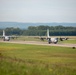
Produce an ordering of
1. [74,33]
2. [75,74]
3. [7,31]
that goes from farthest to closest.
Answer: [7,31] < [74,33] < [75,74]

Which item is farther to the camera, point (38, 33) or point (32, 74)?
point (38, 33)

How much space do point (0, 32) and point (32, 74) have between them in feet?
275

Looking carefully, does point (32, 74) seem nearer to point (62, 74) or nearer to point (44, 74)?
point (44, 74)

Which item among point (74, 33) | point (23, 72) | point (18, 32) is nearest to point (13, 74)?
point (23, 72)

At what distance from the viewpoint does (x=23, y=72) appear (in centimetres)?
1449

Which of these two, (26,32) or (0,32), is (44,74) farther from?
(26,32)

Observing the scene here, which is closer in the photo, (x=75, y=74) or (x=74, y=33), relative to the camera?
(x=75, y=74)

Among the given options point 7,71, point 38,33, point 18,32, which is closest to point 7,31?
point 18,32

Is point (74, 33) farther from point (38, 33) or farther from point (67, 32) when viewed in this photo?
point (38, 33)

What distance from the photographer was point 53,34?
105438mm

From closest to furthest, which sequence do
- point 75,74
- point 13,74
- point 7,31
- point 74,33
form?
point 13,74
point 75,74
point 74,33
point 7,31

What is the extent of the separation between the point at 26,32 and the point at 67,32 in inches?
735

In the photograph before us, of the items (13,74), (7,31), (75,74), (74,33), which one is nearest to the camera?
(13,74)

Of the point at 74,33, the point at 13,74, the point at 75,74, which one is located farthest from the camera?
the point at 74,33
